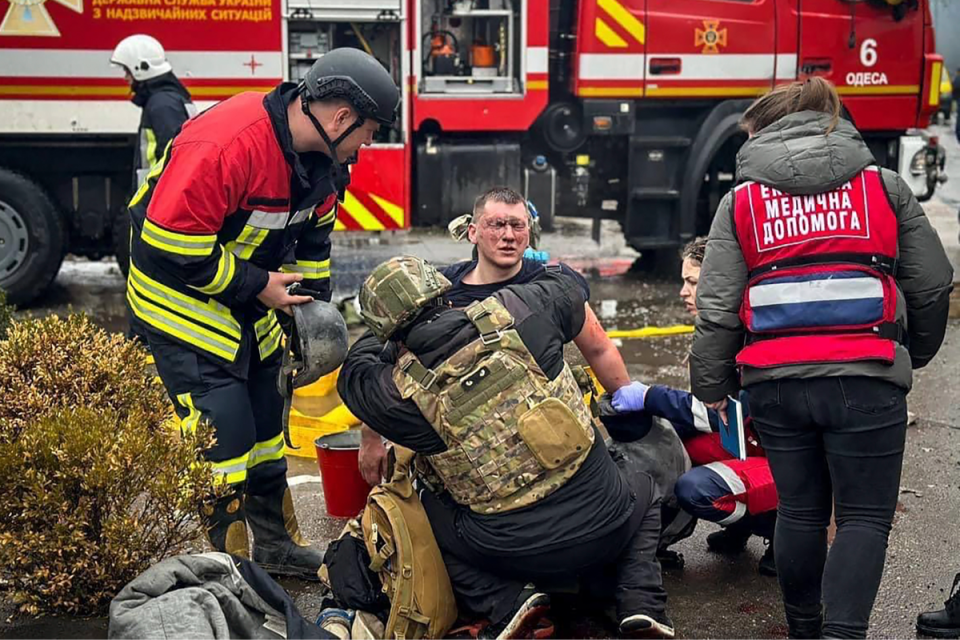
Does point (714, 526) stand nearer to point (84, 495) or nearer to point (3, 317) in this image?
point (84, 495)

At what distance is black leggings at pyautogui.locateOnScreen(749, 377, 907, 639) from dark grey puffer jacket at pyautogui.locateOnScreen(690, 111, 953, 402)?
0.20 feet

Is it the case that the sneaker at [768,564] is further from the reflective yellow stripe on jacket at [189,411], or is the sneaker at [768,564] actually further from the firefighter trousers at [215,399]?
the reflective yellow stripe on jacket at [189,411]

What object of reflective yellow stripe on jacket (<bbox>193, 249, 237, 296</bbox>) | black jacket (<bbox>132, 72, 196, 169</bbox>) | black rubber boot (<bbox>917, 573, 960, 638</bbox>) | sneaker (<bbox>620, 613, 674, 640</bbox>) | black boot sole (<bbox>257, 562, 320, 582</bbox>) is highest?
black jacket (<bbox>132, 72, 196, 169</bbox>)

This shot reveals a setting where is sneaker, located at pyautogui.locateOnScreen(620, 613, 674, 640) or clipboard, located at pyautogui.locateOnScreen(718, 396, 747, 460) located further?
clipboard, located at pyautogui.locateOnScreen(718, 396, 747, 460)

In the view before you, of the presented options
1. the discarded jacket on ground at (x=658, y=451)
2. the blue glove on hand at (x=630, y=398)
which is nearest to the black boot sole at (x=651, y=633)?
the discarded jacket on ground at (x=658, y=451)

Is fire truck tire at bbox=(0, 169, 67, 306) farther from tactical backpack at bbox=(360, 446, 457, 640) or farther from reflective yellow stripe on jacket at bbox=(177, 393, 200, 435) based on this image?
tactical backpack at bbox=(360, 446, 457, 640)

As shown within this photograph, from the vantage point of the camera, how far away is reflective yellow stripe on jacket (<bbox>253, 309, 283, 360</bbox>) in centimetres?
416

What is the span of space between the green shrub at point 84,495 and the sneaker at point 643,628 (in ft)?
4.05

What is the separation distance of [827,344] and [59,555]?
2.12m

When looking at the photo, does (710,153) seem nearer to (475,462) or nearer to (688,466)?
(688,466)

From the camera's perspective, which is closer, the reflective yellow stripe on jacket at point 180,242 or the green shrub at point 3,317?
the reflective yellow stripe on jacket at point 180,242

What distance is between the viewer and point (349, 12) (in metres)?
8.22

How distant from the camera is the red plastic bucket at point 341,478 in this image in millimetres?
4473

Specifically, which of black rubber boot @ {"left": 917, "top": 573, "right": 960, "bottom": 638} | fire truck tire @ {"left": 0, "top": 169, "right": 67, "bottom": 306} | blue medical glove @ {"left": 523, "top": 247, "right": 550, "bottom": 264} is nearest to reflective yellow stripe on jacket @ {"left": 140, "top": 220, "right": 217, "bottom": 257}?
blue medical glove @ {"left": 523, "top": 247, "right": 550, "bottom": 264}
